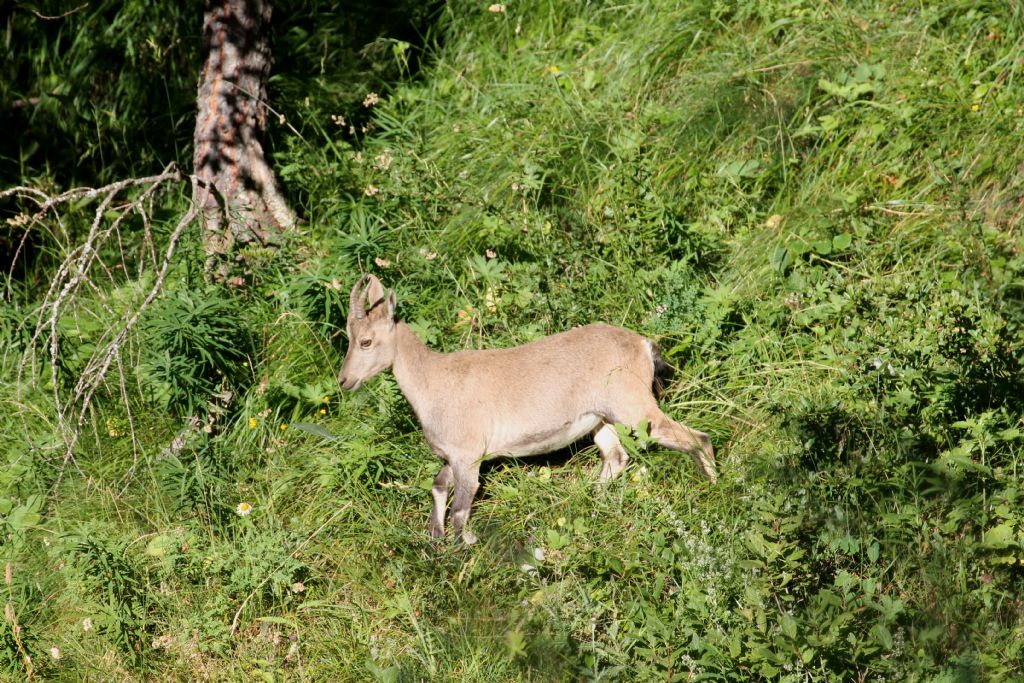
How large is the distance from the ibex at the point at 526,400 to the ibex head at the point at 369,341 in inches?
0.5

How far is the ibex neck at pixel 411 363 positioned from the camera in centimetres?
620

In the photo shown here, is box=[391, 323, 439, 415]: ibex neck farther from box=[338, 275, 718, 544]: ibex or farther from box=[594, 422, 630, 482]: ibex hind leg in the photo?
box=[594, 422, 630, 482]: ibex hind leg

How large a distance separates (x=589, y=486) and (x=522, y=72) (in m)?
3.82

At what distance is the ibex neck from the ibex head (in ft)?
0.15

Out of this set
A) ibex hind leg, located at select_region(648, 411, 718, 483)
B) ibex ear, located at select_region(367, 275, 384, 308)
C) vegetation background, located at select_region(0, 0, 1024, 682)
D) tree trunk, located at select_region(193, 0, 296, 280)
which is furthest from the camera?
tree trunk, located at select_region(193, 0, 296, 280)

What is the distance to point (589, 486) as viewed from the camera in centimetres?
584

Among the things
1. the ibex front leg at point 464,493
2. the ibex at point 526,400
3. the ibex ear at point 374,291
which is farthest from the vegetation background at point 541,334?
the ibex ear at point 374,291

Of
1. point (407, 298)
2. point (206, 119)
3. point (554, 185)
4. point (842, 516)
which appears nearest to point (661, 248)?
point (554, 185)

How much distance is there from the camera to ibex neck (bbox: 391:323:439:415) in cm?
620

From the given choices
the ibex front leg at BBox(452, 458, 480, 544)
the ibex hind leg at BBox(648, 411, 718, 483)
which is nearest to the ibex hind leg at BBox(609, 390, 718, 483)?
the ibex hind leg at BBox(648, 411, 718, 483)

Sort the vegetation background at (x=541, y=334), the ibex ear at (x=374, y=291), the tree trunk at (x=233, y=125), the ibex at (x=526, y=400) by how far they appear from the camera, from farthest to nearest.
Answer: the tree trunk at (x=233, y=125) < the ibex ear at (x=374, y=291) < the ibex at (x=526, y=400) < the vegetation background at (x=541, y=334)

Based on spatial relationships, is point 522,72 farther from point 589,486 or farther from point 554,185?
point 589,486

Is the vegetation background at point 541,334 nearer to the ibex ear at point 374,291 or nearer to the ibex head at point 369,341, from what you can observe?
the ibex head at point 369,341

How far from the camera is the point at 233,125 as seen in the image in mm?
7637
